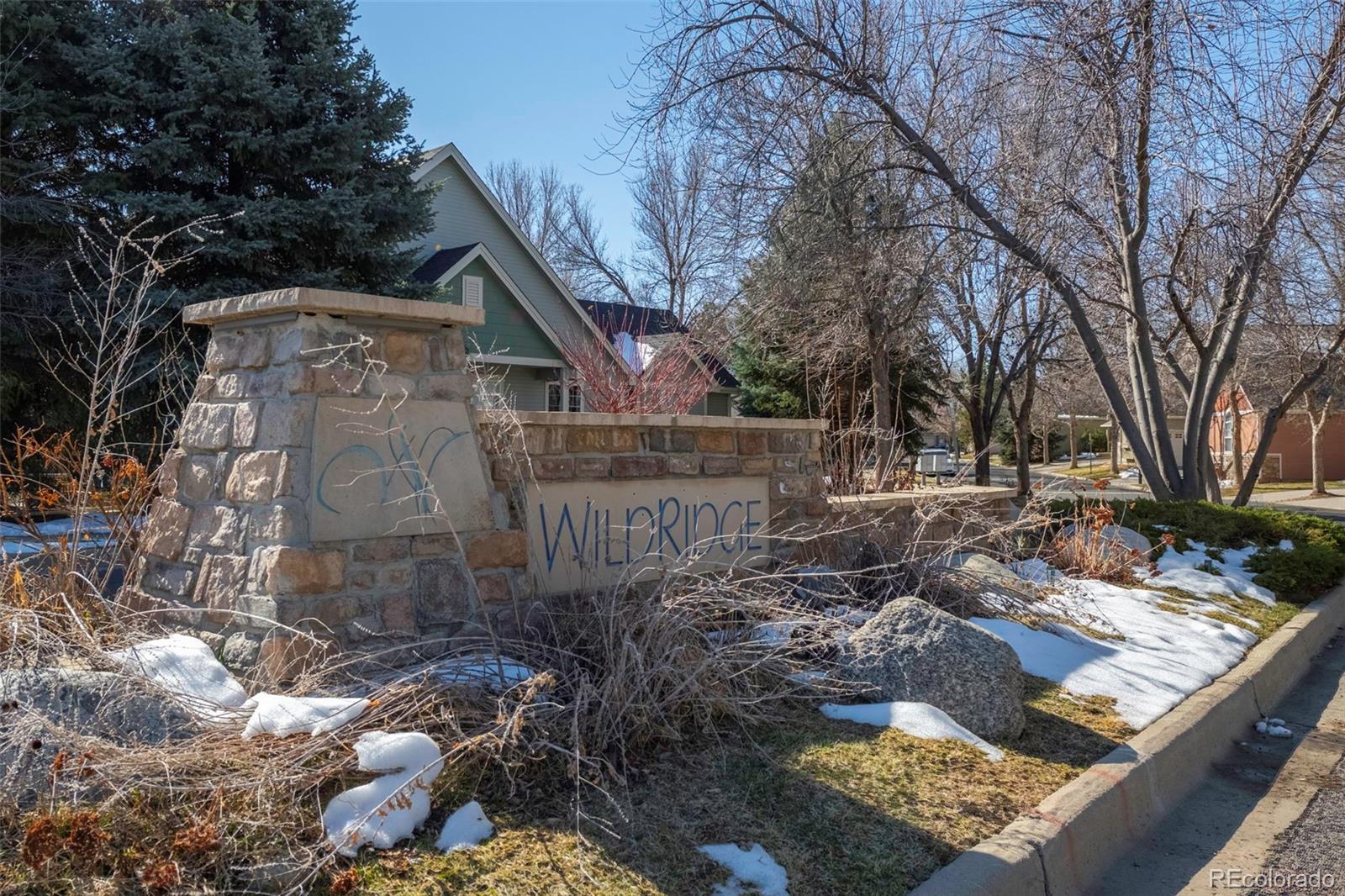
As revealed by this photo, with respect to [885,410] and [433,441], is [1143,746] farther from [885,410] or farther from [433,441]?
[885,410]

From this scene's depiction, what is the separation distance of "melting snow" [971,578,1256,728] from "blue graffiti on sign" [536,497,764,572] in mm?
1644

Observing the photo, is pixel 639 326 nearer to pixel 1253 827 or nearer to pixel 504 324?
pixel 504 324

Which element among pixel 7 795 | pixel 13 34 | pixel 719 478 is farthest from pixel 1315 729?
pixel 13 34

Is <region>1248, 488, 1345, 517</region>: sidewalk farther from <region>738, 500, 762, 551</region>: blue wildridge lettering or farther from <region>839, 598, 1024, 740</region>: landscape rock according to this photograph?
<region>839, 598, 1024, 740</region>: landscape rock

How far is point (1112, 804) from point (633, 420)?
10.3 ft

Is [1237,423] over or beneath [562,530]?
over

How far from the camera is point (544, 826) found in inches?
130

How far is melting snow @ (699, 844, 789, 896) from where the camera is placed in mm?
3078

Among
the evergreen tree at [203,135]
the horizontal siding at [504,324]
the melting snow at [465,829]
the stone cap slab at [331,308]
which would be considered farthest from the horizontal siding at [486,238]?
the melting snow at [465,829]

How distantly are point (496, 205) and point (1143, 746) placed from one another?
18752 mm

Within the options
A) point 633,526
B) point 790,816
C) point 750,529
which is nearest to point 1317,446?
point 750,529

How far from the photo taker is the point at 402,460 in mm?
4680

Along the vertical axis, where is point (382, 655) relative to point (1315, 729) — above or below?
above

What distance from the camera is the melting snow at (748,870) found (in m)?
3.08
